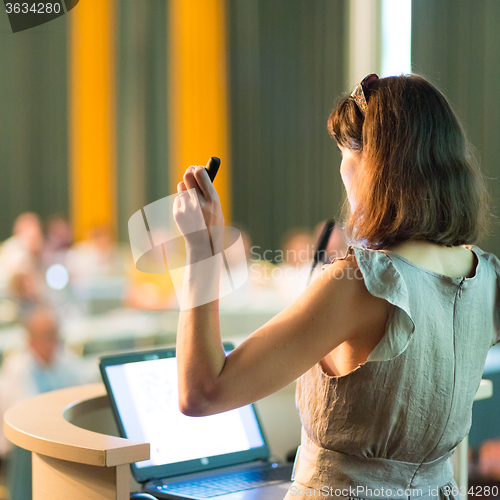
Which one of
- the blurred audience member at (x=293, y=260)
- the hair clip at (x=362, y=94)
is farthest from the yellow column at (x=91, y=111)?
the hair clip at (x=362, y=94)

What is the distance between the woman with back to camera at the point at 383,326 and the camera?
2.12 feet

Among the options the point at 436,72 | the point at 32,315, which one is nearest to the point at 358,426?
the point at 436,72

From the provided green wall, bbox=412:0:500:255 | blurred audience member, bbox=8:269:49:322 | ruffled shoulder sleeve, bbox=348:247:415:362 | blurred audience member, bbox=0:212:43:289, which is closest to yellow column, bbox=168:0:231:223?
blurred audience member, bbox=0:212:43:289

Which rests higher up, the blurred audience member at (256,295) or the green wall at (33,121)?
the green wall at (33,121)

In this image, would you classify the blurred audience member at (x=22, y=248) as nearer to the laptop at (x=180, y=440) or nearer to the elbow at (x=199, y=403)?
the laptop at (x=180, y=440)

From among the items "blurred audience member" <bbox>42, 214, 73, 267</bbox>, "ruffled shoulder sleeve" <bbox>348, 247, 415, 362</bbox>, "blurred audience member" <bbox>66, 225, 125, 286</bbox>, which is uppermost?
"ruffled shoulder sleeve" <bbox>348, 247, 415, 362</bbox>

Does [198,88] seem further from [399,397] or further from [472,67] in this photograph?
[399,397]

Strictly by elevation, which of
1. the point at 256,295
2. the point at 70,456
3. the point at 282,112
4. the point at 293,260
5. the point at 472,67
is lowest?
the point at 293,260

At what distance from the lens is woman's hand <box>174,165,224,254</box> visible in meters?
0.68

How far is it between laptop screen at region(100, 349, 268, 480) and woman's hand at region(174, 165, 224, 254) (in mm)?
538

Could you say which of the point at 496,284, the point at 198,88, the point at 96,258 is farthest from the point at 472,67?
the point at 198,88

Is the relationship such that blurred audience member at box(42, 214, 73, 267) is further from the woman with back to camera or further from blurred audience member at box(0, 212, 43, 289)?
the woman with back to camera

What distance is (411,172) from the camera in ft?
2.33

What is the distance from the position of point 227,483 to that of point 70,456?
370 millimetres
